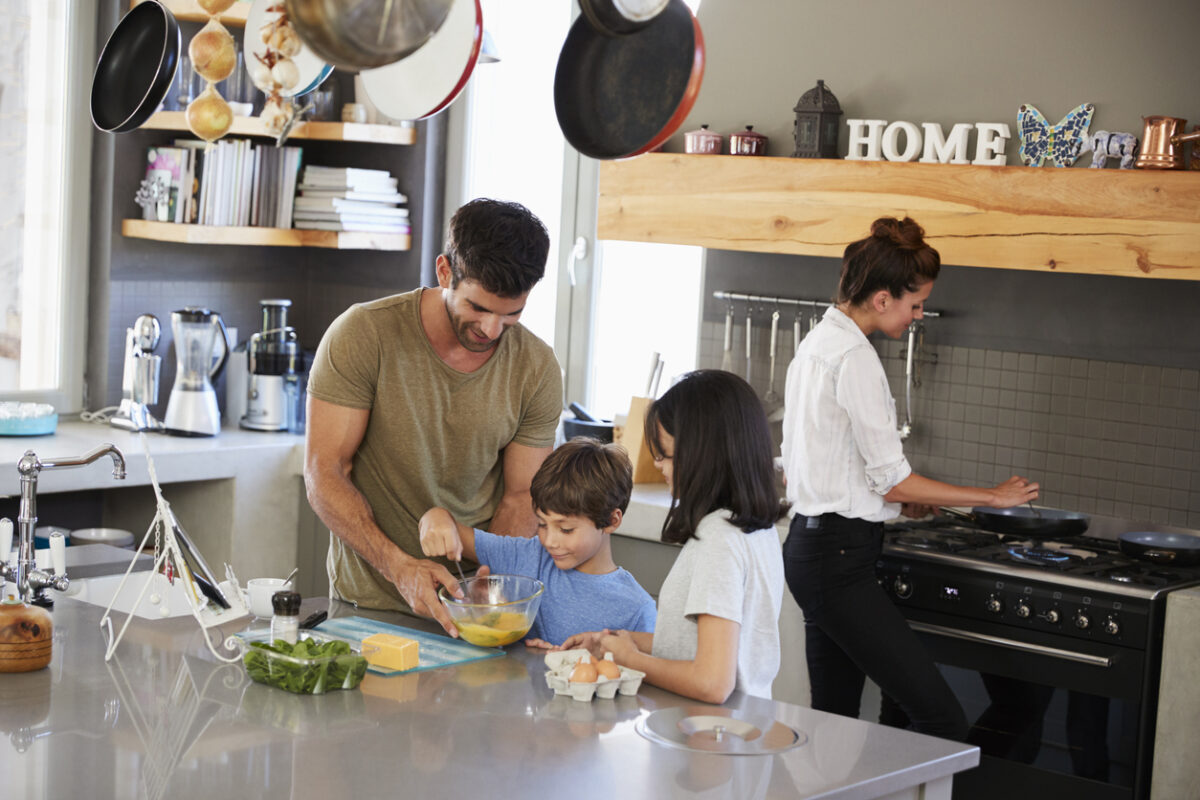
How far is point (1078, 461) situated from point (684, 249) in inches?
57.0

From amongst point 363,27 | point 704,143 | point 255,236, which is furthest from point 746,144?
point 363,27

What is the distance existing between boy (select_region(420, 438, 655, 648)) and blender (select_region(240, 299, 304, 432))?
2.24 meters

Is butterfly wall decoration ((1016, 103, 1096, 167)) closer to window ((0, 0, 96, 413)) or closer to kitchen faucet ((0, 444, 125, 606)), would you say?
kitchen faucet ((0, 444, 125, 606))

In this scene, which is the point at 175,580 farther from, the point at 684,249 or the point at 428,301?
the point at 684,249

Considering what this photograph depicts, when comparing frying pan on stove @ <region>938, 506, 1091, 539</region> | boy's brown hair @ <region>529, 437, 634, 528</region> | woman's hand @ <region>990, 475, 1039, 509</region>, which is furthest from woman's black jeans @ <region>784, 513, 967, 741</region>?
boy's brown hair @ <region>529, 437, 634, 528</region>

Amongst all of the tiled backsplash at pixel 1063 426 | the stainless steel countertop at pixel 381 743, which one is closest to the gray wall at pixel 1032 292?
the tiled backsplash at pixel 1063 426

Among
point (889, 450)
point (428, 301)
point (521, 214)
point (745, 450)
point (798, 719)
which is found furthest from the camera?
point (889, 450)

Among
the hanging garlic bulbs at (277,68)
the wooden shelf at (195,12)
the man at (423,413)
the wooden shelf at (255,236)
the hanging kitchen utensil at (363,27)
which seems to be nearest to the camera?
the hanging kitchen utensil at (363,27)

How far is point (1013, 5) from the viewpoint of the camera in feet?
12.4

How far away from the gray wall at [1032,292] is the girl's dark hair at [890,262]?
0.70m

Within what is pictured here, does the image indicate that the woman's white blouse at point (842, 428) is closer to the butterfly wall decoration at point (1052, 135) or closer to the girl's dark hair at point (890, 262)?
Result: the girl's dark hair at point (890, 262)

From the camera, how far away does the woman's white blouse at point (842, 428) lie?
3.14 m

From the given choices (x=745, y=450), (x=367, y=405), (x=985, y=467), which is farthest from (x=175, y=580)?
(x=985, y=467)

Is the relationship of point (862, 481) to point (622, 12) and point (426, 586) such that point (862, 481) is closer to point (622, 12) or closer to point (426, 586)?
point (426, 586)
